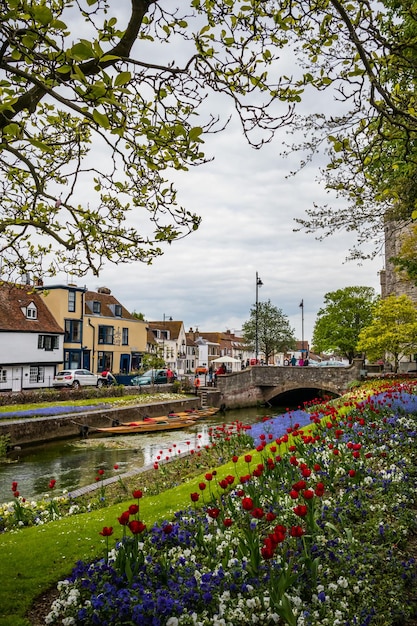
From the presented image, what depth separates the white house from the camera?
36.2 meters

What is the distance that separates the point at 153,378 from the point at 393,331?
20108 mm

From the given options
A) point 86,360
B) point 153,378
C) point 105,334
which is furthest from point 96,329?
point 153,378

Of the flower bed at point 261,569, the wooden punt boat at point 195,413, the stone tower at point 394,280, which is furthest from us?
the stone tower at point 394,280

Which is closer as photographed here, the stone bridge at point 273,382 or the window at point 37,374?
the stone bridge at point 273,382

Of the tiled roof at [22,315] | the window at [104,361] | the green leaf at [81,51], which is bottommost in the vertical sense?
the window at [104,361]

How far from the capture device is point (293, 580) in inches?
155

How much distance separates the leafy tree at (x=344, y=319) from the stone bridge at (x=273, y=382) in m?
17.8

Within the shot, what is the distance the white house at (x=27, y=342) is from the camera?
36.2m

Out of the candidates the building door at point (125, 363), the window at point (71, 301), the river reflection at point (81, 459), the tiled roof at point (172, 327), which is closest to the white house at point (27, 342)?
the window at point (71, 301)

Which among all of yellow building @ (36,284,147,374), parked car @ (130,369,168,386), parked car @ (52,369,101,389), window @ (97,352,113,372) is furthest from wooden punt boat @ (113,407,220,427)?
window @ (97,352,113,372)

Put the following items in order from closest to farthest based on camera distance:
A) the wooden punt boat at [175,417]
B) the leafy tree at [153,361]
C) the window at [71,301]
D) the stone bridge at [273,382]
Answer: the wooden punt boat at [175,417]
the stone bridge at [273,382]
the leafy tree at [153,361]
the window at [71,301]

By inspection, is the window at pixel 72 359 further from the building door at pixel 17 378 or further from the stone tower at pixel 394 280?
the stone tower at pixel 394 280

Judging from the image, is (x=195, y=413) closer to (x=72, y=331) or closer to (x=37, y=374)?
(x=37, y=374)

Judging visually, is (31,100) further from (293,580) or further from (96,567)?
(293,580)
